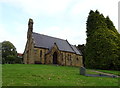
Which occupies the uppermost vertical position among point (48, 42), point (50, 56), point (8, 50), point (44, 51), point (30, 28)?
point (30, 28)

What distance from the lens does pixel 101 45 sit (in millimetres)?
38812

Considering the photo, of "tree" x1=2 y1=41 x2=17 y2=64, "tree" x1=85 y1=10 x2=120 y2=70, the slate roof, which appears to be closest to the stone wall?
the slate roof

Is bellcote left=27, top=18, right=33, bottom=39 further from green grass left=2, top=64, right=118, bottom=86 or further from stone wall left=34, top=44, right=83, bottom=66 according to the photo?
green grass left=2, top=64, right=118, bottom=86

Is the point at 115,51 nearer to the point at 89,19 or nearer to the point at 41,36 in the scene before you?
the point at 89,19

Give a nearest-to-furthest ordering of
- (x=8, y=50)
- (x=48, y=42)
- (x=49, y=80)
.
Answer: (x=49, y=80), (x=48, y=42), (x=8, y=50)

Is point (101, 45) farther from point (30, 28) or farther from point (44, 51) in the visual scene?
point (30, 28)

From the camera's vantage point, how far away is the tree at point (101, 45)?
121ft

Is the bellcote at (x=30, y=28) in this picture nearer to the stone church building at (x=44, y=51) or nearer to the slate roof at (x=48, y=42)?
the stone church building at (x=44, y=51)

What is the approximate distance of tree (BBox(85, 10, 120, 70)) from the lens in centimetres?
3687

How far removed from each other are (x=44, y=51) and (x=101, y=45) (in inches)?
927

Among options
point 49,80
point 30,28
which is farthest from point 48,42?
point 49,80

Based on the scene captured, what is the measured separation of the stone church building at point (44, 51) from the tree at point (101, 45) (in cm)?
1464

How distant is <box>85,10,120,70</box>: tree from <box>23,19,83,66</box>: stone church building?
14643 mm

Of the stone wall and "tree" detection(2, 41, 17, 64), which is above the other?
"tree" detection(2, 41, 17, 64)
